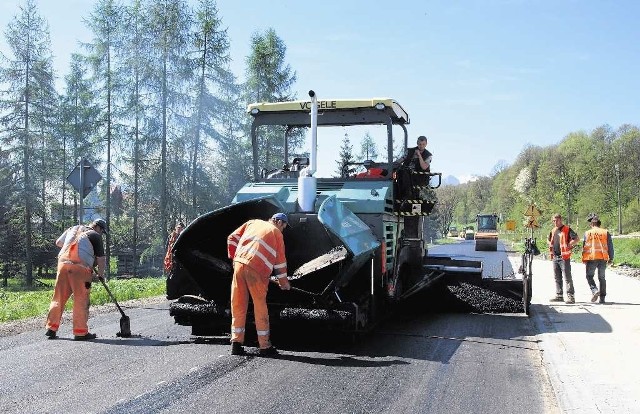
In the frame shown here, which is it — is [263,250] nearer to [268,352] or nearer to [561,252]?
[268,352]

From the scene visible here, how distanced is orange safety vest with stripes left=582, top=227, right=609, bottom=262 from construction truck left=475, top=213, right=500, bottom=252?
1122 inches

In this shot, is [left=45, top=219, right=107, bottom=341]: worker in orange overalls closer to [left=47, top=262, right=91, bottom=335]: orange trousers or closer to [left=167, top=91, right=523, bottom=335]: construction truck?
[left=47, top=262, right=91, bottom=335]: orange trousers

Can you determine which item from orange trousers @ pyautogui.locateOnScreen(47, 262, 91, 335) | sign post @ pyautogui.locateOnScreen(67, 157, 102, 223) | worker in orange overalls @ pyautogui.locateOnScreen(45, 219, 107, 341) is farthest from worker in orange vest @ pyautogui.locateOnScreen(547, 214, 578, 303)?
sign post @ pyautogui.locateOnScreen(67, 157, 102, 223)

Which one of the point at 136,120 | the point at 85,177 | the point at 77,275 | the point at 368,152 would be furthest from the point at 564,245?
the point at 136,120

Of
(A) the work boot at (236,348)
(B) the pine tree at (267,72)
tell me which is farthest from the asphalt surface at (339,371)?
(B) the pine tree at (267,72)

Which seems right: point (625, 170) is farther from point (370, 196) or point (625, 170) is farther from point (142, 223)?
point (370, 196)

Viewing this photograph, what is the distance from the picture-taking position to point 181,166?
28.4m

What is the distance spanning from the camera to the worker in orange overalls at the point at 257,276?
6.12 meters

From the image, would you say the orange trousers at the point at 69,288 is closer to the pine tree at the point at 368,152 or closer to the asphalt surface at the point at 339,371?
the asphalt surface at the point at 339,371

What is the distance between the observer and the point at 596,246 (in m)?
11.5

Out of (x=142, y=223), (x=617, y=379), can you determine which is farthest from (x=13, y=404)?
(x=142, y=223)

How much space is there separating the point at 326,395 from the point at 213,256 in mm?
2853

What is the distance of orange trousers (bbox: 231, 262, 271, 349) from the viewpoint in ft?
20.1

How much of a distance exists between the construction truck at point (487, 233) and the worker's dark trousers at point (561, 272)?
2834cm
